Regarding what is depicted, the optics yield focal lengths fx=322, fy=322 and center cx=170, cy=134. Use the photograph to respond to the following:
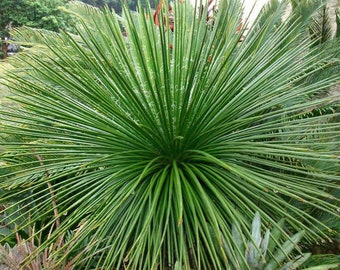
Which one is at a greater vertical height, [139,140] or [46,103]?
[46,103]

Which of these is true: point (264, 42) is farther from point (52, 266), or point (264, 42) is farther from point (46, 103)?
point (52, 266)

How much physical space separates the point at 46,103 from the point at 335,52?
7.30ft

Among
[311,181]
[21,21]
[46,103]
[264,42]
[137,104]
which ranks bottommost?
[311,181]

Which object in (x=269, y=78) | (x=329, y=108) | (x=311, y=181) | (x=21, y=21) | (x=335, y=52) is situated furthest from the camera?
(x=21, y=21)

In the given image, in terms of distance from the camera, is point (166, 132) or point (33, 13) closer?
point (166, 132)

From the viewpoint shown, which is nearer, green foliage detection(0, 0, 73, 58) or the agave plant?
the agave plant

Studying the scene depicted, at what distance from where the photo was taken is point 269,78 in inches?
73.5

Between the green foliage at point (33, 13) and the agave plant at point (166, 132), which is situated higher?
the green foliage at point (33, 13)

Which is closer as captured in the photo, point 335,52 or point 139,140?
point 139,140

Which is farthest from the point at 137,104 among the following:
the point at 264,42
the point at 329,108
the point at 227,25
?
the point at 329,108

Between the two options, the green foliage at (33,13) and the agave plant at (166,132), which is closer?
the agave plant at (166,132)

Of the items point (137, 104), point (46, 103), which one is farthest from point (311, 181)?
point (46, 103)

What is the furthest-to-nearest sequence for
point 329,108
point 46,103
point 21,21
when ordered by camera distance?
point 21,21 → point 329,108 → point 46,103

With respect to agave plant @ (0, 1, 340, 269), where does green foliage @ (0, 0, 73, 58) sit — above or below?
above
